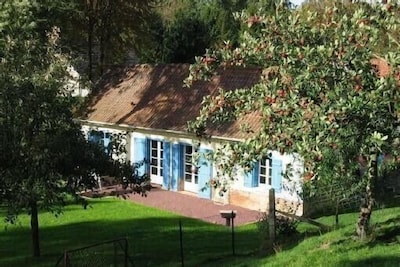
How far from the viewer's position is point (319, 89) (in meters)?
8.10

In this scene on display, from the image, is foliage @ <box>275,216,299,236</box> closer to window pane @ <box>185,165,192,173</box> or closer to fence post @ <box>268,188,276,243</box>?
fence post @ <box>268,188,276,243</box>

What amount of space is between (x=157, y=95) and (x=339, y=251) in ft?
58.3

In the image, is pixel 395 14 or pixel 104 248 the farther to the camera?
pixel 104 248

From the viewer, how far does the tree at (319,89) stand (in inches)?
290

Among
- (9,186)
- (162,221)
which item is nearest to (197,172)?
(162,221)

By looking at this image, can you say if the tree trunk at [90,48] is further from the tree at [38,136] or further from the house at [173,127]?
the tree at [38,136]

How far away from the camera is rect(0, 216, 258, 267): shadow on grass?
14297 millimetres

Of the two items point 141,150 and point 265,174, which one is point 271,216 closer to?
point 265,174

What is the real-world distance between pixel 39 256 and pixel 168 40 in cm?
2486

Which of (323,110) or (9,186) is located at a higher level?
(323,110)

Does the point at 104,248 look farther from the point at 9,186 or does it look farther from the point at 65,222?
the point at 65,222

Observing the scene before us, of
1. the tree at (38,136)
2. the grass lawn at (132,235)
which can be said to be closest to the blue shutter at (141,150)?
the grass lawn at (132,235)

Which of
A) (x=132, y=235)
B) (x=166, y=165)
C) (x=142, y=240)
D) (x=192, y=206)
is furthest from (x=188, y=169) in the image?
(x=142, y=240)

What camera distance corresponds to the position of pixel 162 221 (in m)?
19.5
